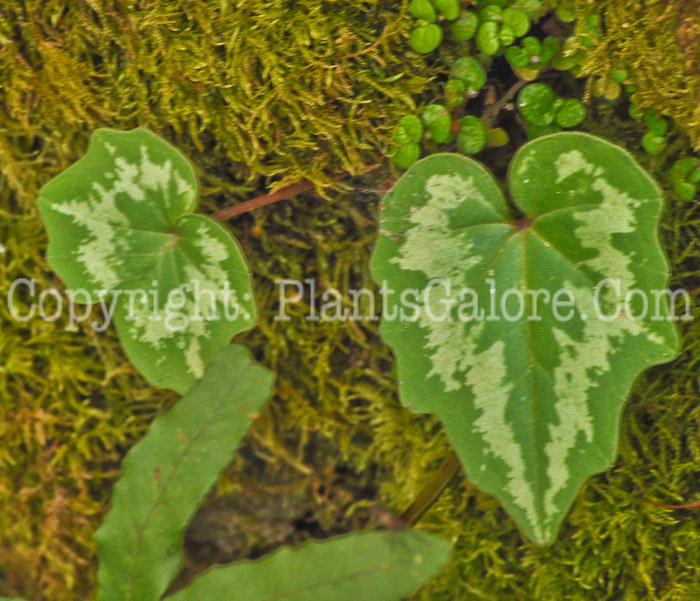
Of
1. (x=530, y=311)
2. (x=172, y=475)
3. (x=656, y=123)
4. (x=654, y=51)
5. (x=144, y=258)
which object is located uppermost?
(x=654, y=51)

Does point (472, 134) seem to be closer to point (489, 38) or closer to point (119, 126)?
point (489, 38)

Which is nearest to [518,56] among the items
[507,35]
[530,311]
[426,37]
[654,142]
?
[507,35]

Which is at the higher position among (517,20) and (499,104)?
(517,20)

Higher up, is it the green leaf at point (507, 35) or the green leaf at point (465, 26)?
the green leaf at point (465, 26)

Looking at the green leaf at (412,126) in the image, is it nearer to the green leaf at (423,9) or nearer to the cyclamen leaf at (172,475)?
the green leaf at (423,9)

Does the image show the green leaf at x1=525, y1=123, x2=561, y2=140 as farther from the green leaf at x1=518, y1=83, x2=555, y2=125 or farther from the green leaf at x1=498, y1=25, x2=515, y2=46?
the green leaf at x1=498, y1=25, x2=515, y2=46

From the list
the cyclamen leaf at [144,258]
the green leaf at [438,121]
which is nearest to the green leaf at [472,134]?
the green leaf at [438,121]

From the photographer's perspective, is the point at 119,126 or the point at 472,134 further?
the point at 119,126
